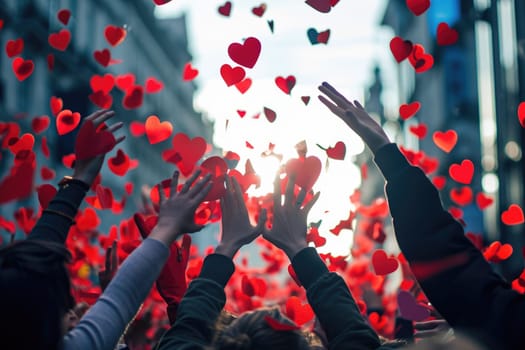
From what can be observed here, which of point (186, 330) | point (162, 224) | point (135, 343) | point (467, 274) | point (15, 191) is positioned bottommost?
point (135, 343)

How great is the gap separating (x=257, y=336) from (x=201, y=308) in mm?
250

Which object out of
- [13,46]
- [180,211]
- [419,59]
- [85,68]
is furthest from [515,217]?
[85,68]

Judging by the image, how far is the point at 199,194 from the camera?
7.16ft

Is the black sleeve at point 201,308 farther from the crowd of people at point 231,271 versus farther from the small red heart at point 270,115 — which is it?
the small red heart at point 270,115

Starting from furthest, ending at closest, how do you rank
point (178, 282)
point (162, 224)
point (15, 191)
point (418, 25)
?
point (418, 25) → point (178, 282) → point (162, 224) → point (15, 191)

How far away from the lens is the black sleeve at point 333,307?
1.95 m

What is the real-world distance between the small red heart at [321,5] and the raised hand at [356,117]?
1023 millimetres

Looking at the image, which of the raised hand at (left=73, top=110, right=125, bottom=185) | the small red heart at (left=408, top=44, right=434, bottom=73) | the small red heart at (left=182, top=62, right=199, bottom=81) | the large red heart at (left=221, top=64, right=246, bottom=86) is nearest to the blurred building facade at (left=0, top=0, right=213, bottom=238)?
the small red heart at (left=182, top=62, right=199, bottom=81)

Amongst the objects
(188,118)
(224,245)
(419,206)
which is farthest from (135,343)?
(188,118)

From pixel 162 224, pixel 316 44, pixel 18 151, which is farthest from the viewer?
pixel 316 44

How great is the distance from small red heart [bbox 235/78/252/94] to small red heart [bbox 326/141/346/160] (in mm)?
574

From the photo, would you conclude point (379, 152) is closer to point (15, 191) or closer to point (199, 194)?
point (199, 194)

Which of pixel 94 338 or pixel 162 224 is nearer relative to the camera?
pixel 94 338

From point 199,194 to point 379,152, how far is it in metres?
0.55
